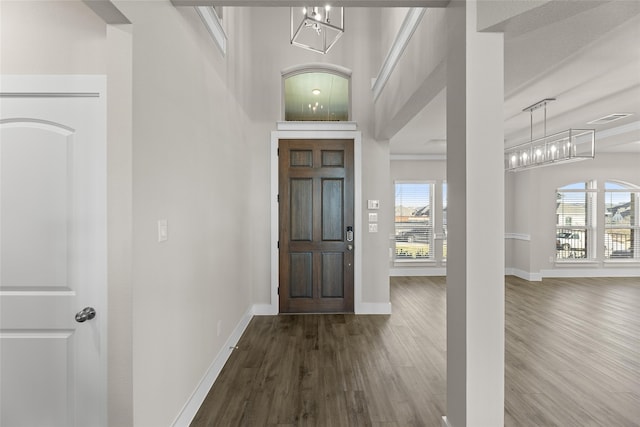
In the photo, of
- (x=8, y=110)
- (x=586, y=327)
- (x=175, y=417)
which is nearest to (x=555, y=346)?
(x=586, y=327)

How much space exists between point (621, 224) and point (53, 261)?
965 centimetres

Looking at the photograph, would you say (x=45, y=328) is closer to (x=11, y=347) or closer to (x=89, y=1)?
(x=11, y=347)

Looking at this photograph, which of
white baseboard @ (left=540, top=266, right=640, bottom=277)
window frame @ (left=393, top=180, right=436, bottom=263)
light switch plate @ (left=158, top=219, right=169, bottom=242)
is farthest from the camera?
window frame @ (left=393, top=180, right=436, bottom=263)

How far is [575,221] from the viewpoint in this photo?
679cm

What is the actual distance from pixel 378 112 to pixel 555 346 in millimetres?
3302

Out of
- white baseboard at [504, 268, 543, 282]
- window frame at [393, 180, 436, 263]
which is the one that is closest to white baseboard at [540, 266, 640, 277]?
white baseboard at [504, 268, 543, 282]

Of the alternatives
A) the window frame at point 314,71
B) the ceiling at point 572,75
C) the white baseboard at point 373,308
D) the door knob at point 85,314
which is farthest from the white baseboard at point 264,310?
the ceiling at point 572,75

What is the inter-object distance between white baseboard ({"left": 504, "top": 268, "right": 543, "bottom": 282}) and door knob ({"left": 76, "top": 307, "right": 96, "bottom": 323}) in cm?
753

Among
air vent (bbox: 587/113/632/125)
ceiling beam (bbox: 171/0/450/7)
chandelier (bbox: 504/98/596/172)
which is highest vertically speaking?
air vent (bbox: 587/113/632/125)

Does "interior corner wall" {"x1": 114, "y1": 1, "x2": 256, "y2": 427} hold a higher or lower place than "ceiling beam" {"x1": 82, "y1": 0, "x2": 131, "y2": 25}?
lower

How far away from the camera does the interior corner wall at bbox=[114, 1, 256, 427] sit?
4.94 ft

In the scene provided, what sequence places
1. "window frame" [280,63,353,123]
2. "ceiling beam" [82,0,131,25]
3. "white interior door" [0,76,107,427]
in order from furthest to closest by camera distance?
"window frame" [280,63,353,123], "white interior door" [0,76,107,427], "ceiling beam" [82,0,131,25]

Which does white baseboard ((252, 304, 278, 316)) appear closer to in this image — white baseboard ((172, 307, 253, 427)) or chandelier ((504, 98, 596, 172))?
white baseboard ((172, 307, 253, 427))

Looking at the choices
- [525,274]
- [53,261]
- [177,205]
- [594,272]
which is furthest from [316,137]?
[594,272]
